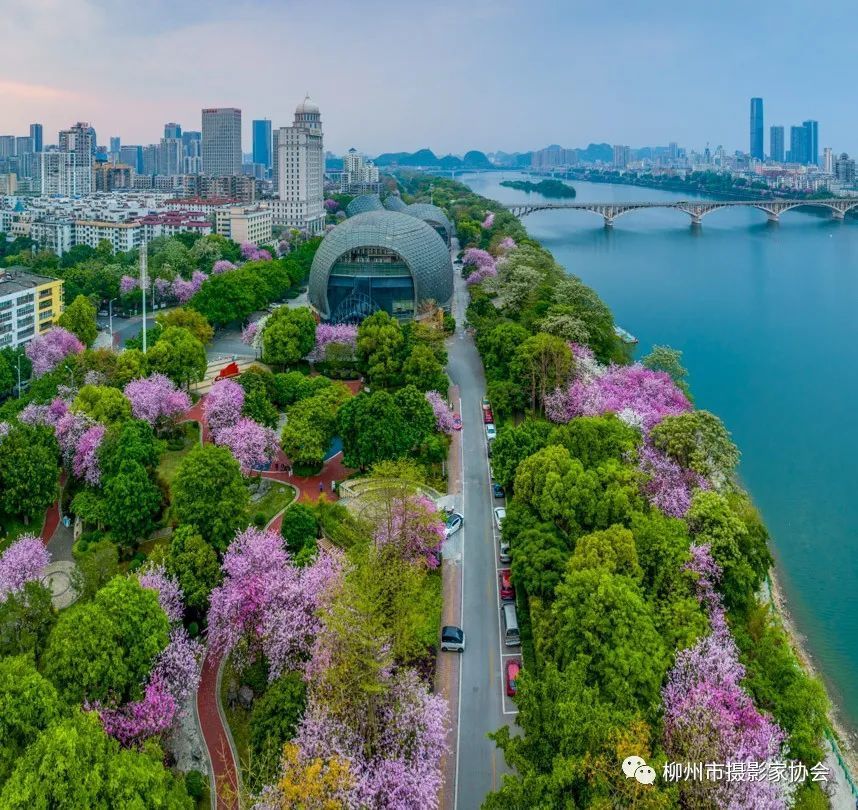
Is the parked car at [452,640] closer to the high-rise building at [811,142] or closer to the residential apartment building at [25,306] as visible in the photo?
the residential apartment building at [25,306]

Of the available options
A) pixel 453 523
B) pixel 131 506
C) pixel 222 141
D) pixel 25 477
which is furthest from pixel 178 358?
pixel 222 141

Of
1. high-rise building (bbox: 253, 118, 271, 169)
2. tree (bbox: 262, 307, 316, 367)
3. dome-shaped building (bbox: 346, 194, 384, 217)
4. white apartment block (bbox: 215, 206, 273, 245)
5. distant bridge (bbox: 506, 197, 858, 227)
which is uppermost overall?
high-rise building (bbox: 253, 118, 271, 169)

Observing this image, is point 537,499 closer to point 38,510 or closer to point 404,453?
point 404,453

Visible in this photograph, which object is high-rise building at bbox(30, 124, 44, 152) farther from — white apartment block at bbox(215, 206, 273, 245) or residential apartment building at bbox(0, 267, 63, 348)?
residential apartment building at bbox(0, 267, 63, 348)

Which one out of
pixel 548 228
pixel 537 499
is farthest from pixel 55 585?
pixel 548 228

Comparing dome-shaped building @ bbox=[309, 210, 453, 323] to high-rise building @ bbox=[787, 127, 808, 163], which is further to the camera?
high-rise building @ bbox=[787, 127, 808, 163]

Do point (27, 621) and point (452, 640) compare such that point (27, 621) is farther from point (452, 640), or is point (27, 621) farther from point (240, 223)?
point (240, 223)

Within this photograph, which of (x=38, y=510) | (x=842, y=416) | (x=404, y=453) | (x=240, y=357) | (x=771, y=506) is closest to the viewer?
(x=38, y=510)

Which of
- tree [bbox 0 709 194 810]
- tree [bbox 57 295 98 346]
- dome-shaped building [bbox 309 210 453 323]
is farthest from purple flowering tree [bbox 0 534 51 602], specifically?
dome-shaped building [bbox 309 210 453 323]
